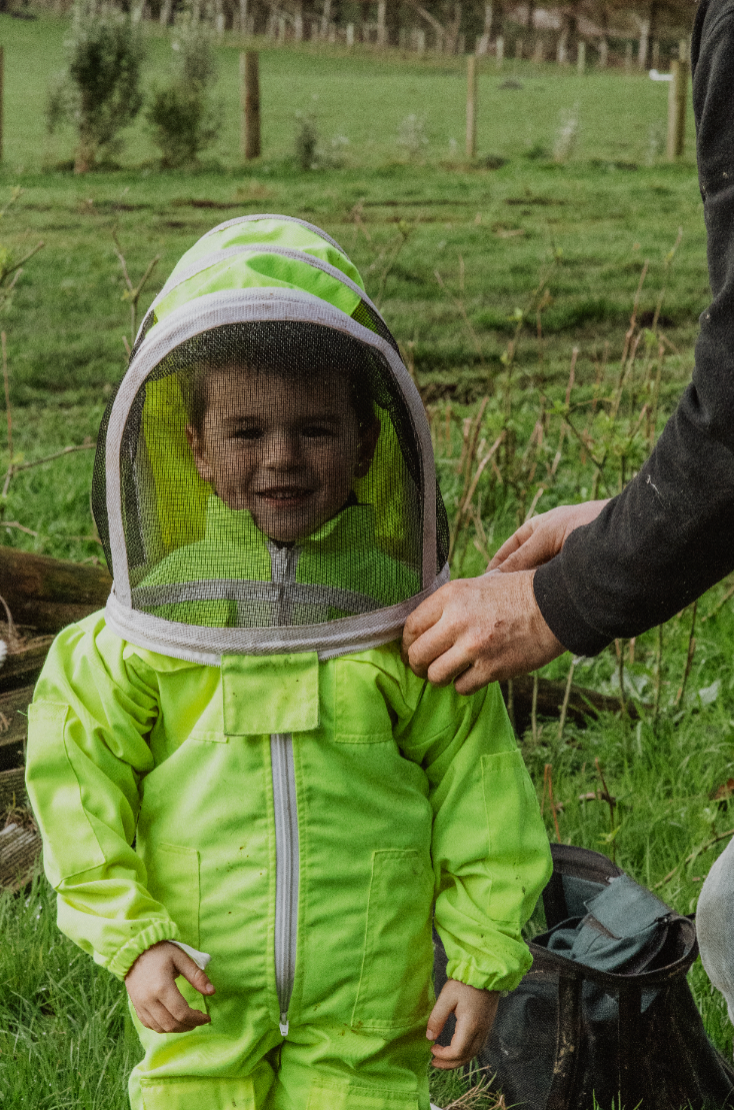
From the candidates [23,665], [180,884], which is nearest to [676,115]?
[23,665]

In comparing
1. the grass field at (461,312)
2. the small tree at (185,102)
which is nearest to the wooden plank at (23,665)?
the grass field at (461,312)

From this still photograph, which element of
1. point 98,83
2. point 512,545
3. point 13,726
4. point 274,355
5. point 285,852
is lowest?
point 13,726

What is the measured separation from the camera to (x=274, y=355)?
1.61m

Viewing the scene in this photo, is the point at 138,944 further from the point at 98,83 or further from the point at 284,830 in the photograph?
the point at 98,83

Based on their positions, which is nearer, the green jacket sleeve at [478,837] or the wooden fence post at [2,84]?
the green jacket sleeve at [478,837]

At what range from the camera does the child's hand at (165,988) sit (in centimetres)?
161

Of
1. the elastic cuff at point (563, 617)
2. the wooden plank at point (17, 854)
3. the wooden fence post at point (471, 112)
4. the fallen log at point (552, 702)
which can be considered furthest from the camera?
the wooden fence post at point (471, 112)

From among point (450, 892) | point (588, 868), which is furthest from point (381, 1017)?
point (588, 868)

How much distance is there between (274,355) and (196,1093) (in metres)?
1.21

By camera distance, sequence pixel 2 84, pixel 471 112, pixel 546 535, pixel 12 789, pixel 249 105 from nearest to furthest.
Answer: pixel 546 535 < pixel 12 789 < pixel 2 84 < pixel 249 105 < pixel 471 112

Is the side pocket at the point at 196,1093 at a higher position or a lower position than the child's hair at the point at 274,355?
lower

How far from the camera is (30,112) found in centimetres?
1045

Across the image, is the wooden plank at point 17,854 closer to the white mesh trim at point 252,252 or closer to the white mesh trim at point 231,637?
the white mesh trim at point 231,637

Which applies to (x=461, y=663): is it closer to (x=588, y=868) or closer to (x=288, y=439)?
(x=288, y=439)
